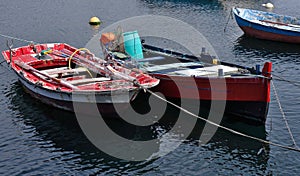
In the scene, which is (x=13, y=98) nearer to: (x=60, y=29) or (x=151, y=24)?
(x=60, y=29)

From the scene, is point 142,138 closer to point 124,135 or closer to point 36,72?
point 124,135

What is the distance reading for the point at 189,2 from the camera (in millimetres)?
69875

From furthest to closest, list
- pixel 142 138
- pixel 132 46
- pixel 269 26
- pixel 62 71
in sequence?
pixel 269 26 → pixel 132 46 → pixel 62 71 → pixel 142 138

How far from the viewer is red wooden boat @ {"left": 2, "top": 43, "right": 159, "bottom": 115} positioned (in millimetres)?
25656

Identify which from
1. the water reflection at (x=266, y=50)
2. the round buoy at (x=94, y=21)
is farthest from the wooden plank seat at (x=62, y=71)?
the round buoy at (x=94, y=21)

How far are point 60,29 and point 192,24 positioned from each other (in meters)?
17.2

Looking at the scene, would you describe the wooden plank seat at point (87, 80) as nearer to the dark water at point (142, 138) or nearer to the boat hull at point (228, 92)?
the dark water at point (142, 138)

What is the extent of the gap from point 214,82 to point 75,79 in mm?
9785

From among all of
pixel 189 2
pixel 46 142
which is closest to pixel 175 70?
pixel 46 142

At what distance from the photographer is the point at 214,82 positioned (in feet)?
87.1

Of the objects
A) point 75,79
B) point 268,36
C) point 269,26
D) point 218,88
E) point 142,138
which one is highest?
point 269,26

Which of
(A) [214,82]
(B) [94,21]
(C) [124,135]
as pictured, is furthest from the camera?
(B) [94,21]

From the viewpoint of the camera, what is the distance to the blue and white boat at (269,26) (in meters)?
44.6

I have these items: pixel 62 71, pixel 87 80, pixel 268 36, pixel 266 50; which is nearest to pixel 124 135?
pixel 87 80
